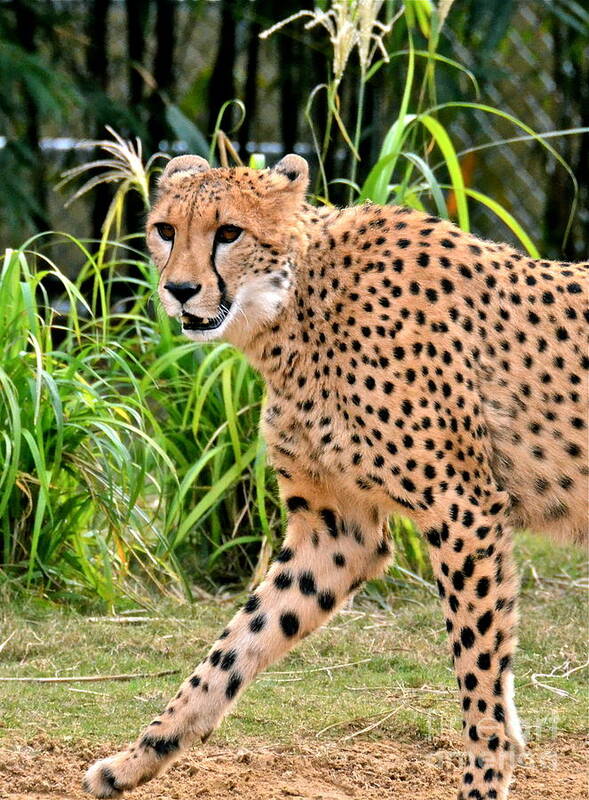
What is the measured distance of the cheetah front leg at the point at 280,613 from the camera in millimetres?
→ 3059

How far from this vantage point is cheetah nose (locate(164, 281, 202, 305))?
2984 millimetres

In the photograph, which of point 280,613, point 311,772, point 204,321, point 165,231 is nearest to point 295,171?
point 165,231

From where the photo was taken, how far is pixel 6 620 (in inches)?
164

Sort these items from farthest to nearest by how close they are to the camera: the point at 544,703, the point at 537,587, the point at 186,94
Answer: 1. the point at 186,94
2. the point at 537,587
3. the point at 544,703

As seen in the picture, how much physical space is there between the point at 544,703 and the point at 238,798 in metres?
1.05

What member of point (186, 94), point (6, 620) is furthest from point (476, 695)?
point (186, 94)

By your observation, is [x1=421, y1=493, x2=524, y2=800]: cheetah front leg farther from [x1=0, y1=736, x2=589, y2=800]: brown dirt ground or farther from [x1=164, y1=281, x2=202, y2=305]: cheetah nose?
[x1=164, y1=281, x2=202, y2=305]: cheetah nose

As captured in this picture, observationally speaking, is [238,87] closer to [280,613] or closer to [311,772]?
[280,613]

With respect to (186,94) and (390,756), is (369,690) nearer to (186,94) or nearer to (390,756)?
(390,756)

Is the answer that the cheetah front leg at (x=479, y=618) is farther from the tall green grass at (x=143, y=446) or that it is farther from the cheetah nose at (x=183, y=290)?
the tall green grass at (x=143, y=446)

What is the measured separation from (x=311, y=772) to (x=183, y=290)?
1171 millimetres

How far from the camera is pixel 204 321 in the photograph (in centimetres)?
305

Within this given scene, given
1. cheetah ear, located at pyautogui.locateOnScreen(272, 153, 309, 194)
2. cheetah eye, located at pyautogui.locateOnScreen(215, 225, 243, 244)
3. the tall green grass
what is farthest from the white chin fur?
the tall green grass

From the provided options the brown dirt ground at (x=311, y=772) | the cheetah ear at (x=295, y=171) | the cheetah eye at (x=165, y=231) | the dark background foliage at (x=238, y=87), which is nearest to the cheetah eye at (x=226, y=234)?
the cheetah eye at (x=165, y=231)
